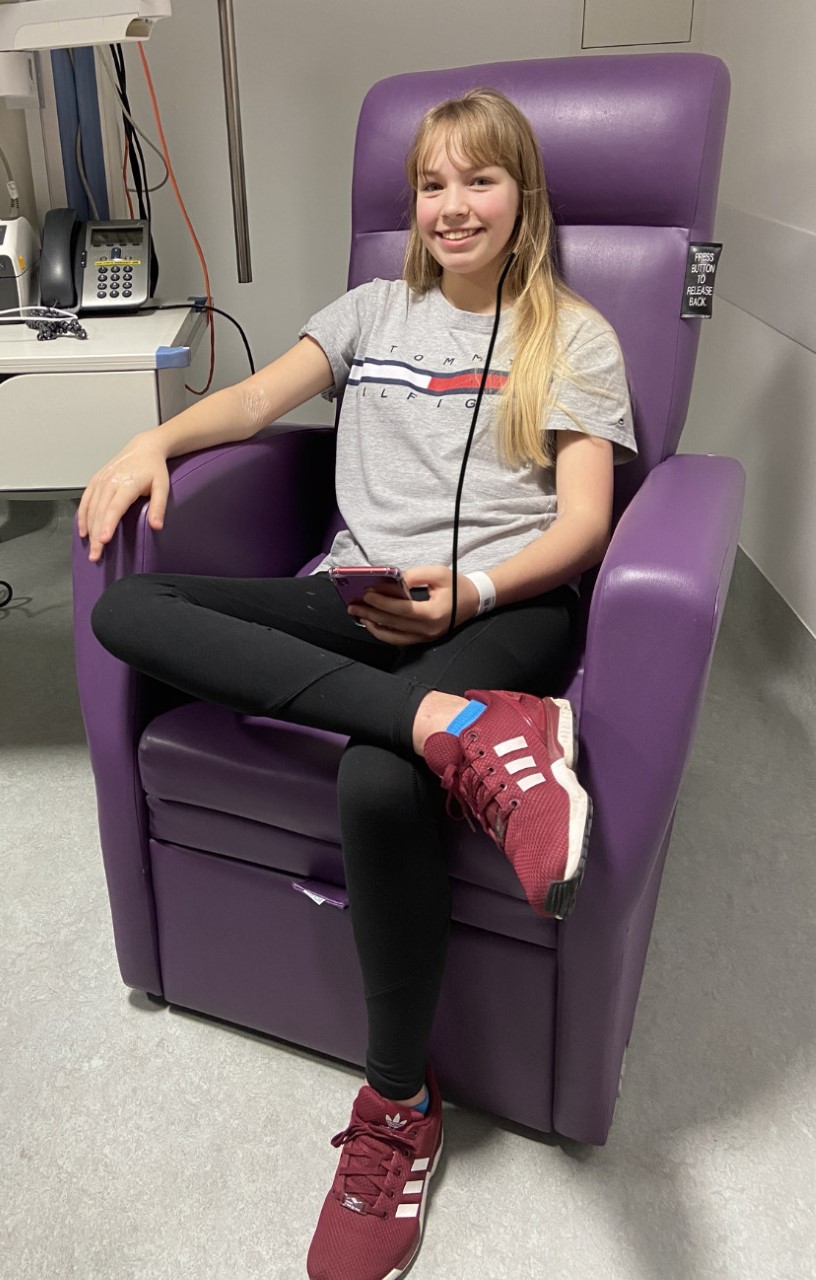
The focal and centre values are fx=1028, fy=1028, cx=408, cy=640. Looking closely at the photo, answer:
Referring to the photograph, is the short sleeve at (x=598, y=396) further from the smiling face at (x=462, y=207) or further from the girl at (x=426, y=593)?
the smiling face at (x=462, y=207)

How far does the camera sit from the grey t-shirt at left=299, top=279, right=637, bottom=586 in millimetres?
1156

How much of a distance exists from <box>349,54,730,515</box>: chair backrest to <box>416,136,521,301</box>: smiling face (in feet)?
0.46

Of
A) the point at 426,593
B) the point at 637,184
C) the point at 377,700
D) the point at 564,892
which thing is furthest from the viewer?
the point at 637,184

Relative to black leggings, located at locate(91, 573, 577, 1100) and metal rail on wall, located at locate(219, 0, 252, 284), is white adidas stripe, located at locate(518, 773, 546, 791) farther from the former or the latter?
metal rail on wall, located at locate(219, 0, 252, 284)

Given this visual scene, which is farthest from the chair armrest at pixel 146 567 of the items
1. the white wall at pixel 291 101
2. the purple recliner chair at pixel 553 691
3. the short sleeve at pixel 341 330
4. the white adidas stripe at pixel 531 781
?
the white wall at pixel 291 101

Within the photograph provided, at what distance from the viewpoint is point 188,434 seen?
1.17m

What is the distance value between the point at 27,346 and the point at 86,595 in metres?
0.46

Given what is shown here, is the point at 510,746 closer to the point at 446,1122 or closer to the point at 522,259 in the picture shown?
the point at 446,1122

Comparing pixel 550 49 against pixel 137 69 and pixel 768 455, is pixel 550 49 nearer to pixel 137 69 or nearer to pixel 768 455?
pixel 137 69

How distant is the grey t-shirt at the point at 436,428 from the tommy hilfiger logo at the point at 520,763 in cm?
32

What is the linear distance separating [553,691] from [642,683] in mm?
230

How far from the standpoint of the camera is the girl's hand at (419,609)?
3.30ft

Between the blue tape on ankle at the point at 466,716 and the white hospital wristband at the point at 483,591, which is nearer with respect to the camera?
the blue tape on ankle at the point at 466,716

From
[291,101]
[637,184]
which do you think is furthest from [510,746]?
[291,101]
